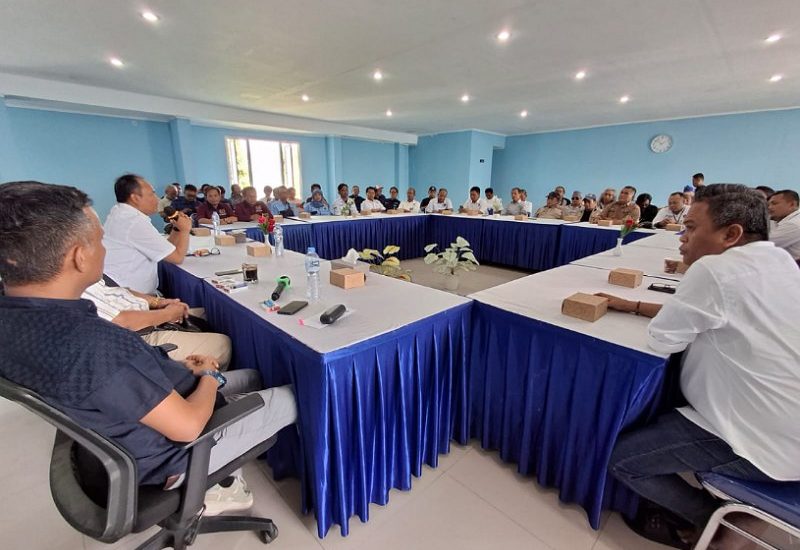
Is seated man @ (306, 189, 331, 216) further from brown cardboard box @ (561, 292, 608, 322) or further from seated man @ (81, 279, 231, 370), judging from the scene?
brown cardboard box @ (561, 292, 608, 322)

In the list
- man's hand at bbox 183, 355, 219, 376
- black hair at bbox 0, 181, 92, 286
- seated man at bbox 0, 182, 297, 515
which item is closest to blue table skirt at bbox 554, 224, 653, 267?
man's hand at bbox 183, 355, 219, 376

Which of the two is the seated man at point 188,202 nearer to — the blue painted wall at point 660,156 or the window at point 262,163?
the window at point 262,163

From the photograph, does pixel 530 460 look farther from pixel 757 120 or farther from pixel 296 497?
pixel 757 120

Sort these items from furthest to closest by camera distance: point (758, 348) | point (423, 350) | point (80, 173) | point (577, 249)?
point (80, 173) → point (577, 249) → point (423, 350) → point (758, 348)

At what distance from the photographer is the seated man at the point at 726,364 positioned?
92 cm

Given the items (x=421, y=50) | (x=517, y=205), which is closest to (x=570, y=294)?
(x=421, y=50)

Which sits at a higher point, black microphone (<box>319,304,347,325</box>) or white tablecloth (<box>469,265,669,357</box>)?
black microphone (<box>319,304,347,325</box>)

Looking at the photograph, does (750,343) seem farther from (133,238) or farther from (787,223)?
(133,238)

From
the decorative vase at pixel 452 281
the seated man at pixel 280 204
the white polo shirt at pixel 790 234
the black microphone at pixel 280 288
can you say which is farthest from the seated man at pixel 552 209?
the black microphone at pixel 280 288

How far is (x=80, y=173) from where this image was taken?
20.7 ft

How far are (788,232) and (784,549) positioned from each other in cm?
215

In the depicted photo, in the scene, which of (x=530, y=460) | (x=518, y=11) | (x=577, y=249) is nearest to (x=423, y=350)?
(x=530, y=460)

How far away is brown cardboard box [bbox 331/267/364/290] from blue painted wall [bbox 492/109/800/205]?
29.3 ft

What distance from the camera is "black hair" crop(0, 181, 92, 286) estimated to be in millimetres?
684
